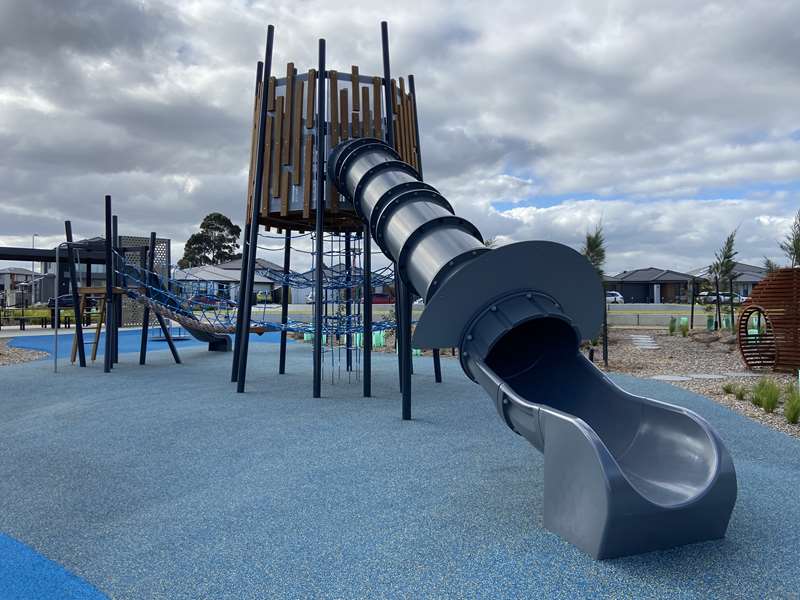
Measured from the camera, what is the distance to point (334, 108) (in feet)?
30.9

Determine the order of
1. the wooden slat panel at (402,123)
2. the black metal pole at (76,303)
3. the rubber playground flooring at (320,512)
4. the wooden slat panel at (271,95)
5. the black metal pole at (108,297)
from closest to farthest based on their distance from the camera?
the rubber playground flooring at (320,512), the wooden slat panel at (271,95), the wooden slat panel at (402,123), the black metal pole at (108,297), the black metal pole at (76,303)

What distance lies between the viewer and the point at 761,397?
26.6ft

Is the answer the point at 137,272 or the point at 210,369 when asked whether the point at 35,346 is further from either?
the point at 210,369

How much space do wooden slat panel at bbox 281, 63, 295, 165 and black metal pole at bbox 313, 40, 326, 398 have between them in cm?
50

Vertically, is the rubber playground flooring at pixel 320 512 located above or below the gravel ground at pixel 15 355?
below

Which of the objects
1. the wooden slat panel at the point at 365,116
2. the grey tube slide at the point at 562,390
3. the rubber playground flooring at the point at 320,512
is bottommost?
the rubber playground flooring at the point at 320,512

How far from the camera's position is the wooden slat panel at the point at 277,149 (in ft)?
31.8

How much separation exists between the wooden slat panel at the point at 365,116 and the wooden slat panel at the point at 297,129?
3.24ft

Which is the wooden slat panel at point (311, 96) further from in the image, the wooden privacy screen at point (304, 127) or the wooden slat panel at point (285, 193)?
the wooden slat panel at point (285, 193)

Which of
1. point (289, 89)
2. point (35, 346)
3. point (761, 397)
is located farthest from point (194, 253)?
point (761, 397)

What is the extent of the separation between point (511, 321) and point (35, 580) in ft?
11.3

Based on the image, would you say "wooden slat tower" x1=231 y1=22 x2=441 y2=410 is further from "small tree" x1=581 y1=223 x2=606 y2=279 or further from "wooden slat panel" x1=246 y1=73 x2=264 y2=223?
"small tree" x1=581 y1=223 x2=606 y2=279

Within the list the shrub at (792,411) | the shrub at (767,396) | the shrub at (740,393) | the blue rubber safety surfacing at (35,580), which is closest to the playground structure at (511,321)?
the blue rubber safety surfacing at (35,580)

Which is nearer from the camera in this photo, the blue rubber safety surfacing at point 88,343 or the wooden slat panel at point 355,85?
the wooden slat panel at point 355,85
